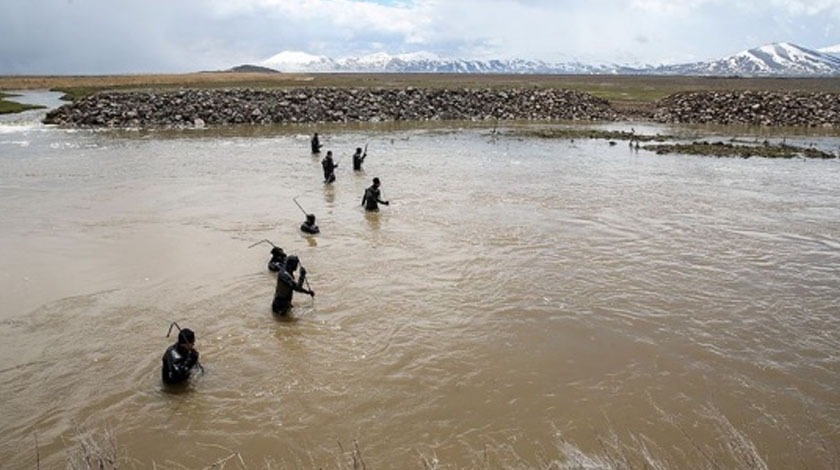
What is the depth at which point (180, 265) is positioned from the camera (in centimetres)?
1335

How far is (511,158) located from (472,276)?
18642mm

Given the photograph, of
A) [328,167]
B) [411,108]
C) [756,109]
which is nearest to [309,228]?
[328,167]

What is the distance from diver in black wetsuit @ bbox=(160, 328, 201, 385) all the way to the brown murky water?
0.25 m

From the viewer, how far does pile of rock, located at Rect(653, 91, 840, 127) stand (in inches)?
1919

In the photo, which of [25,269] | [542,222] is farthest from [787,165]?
[25,269]

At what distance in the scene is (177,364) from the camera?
26.9ft

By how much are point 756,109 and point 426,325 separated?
165 ft

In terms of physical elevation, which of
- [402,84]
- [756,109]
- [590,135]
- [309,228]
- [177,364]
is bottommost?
[177,364]

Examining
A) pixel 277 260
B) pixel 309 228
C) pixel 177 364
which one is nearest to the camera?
pixel 177 364

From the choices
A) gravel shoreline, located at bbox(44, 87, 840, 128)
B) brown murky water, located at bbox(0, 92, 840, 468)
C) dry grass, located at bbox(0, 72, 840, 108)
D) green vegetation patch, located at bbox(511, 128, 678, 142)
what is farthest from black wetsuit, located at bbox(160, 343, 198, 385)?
dry grass, located at bbox(0, 72, 840, 108)

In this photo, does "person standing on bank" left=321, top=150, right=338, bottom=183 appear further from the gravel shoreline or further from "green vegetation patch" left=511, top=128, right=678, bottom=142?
the gravel shoreline

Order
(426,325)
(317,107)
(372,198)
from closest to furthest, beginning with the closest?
1. (426,325)
2. (372,198)
3. (317,107)

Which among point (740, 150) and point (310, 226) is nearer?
point (310, 226)

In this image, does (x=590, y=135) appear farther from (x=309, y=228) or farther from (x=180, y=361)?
(x=180, y=361)
